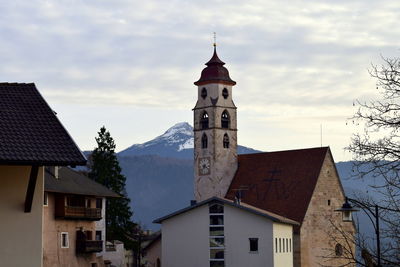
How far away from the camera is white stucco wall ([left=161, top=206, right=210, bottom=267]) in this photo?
3211 inches

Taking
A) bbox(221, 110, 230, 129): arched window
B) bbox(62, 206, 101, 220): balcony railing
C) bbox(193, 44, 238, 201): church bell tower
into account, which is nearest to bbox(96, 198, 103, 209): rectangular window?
bbox(62, 206, 101, 220): balcony railing

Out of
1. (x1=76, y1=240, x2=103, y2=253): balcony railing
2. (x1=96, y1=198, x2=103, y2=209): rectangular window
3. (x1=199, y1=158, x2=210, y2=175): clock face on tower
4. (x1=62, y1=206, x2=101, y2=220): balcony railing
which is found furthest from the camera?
(x1=199, y1=158, x2=210, y2=175): clock face on tower

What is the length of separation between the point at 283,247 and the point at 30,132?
204 ft

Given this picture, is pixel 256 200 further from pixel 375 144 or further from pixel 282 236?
pixel 375 144

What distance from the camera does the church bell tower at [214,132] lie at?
98.6 metres

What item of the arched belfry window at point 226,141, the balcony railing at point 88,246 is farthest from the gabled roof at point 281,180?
the balcony railing at point 88,246

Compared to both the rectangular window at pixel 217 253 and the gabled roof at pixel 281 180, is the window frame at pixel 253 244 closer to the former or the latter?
the rectangular window at pixel 217 253

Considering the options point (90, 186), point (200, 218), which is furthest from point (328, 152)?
point (90, 186)

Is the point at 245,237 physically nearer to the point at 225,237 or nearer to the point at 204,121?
the point at 225,237

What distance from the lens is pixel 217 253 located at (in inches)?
3199

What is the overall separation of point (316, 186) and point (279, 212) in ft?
14.6

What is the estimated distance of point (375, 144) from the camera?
62.7 ft

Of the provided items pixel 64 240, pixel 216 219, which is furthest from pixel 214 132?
pixel 64 240

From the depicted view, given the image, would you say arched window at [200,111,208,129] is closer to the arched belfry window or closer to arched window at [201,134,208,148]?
arched window at [201,134,208,148]
